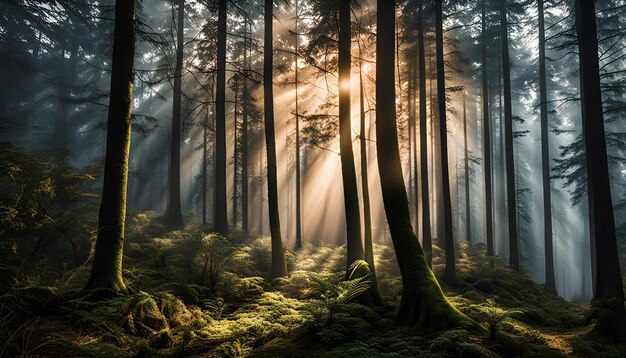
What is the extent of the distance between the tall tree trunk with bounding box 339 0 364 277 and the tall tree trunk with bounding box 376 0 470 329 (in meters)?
2.27

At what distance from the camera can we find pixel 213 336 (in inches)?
228

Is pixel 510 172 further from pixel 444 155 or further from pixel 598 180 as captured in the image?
pixel 598 180

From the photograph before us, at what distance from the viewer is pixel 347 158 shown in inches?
429

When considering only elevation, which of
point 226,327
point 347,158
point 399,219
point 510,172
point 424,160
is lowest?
point 226,327

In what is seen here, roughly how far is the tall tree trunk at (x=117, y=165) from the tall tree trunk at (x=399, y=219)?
19.3ft

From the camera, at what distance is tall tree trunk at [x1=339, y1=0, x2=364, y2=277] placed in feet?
34.6

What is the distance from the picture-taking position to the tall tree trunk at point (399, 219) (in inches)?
256

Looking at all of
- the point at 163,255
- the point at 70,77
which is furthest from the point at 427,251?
the point at 70,77

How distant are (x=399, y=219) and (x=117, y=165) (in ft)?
21.5

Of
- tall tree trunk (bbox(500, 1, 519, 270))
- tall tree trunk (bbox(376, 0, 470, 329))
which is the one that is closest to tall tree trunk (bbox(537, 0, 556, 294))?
tall tree trunk (bbox(500, 1, 519, 270))

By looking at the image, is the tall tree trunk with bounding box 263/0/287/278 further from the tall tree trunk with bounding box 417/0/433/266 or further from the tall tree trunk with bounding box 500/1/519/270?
the tall tree trunk with bounding box 500/1/519/270

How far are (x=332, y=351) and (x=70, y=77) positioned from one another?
35.9 metres

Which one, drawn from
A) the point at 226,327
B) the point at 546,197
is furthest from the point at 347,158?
the point at 546,197

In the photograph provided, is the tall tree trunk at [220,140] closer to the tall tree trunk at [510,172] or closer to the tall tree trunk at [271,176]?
the tall tree trunk at [271,176]
